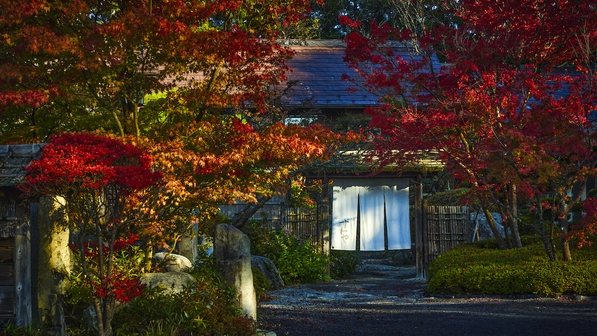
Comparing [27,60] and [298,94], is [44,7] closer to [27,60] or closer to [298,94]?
[27,60]

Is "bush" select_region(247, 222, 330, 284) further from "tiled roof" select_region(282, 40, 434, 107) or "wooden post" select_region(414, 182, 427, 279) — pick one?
"tiled roof" select_region(282, 40, 434, 107)

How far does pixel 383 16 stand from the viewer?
27672mm

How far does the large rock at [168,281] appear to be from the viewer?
8.48 metres

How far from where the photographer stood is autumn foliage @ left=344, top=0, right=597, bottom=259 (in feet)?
39.0

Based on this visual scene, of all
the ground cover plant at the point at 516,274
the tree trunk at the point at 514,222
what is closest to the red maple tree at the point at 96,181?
the ground cover plant at the point at 516,274

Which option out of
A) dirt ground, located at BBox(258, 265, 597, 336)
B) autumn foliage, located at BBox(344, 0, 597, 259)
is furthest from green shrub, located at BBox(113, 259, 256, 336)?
autumn foliage, located at BBox(344, 0, 597, 259)

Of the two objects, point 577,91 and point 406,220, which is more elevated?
point 577,91

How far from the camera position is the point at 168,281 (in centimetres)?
858

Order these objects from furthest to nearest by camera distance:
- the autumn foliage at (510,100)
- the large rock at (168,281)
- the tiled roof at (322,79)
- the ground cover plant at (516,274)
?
the tiled roof at (322,79), the autumn foliage at (510,100), the ground cover plant at (516,274), the large rock at (168,281)

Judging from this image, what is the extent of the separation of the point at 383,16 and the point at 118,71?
20.0m

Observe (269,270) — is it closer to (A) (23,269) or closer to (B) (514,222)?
(B) (514,222)

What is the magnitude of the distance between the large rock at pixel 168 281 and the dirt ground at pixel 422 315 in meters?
1.27

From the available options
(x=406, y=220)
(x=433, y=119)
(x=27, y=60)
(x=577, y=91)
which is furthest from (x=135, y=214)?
(x=406, y=220)

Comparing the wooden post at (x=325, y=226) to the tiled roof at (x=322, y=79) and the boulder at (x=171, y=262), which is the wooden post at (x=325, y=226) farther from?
the boulder at (x=171, y=262)
